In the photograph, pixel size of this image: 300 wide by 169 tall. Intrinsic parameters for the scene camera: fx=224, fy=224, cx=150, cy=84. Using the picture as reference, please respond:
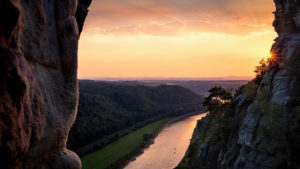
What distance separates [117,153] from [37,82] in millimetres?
52934

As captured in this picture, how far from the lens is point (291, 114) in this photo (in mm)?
20828

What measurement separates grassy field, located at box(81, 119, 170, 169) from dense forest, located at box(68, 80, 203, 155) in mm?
2688

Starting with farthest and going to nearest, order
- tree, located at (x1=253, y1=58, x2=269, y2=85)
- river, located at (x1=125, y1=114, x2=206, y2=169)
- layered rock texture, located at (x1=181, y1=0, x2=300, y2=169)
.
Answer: river, located at (x1=125, y1=114, x2=206, y2=169) < tree, located at (x1=253, y1=58, x2=269, y2=85) < layered rock texture, located at (x1=181, y1=0, x2=300, y2=169)

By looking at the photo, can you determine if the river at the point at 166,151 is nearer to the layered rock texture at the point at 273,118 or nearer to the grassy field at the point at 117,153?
the grassy field at the point at 117,153

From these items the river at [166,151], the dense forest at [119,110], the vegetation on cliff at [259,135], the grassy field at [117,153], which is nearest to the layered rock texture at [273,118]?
the vegetation on cliff at [259,135]

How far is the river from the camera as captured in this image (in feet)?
163

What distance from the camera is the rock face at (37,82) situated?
540 centimetres

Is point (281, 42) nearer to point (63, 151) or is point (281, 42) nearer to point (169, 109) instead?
point (63, 151)

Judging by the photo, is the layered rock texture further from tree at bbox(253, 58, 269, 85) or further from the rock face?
the rock face

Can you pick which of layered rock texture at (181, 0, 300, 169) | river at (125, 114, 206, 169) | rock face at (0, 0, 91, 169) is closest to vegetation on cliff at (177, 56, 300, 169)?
layered rock texture at (181, 0, 300, 169)

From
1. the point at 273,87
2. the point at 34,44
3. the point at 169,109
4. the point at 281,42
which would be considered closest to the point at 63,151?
the point at 34,44

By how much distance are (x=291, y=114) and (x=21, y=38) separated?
22.5 m

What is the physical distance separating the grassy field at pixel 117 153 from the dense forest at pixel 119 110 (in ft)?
8.82

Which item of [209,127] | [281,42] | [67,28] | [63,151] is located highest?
[281,42]
